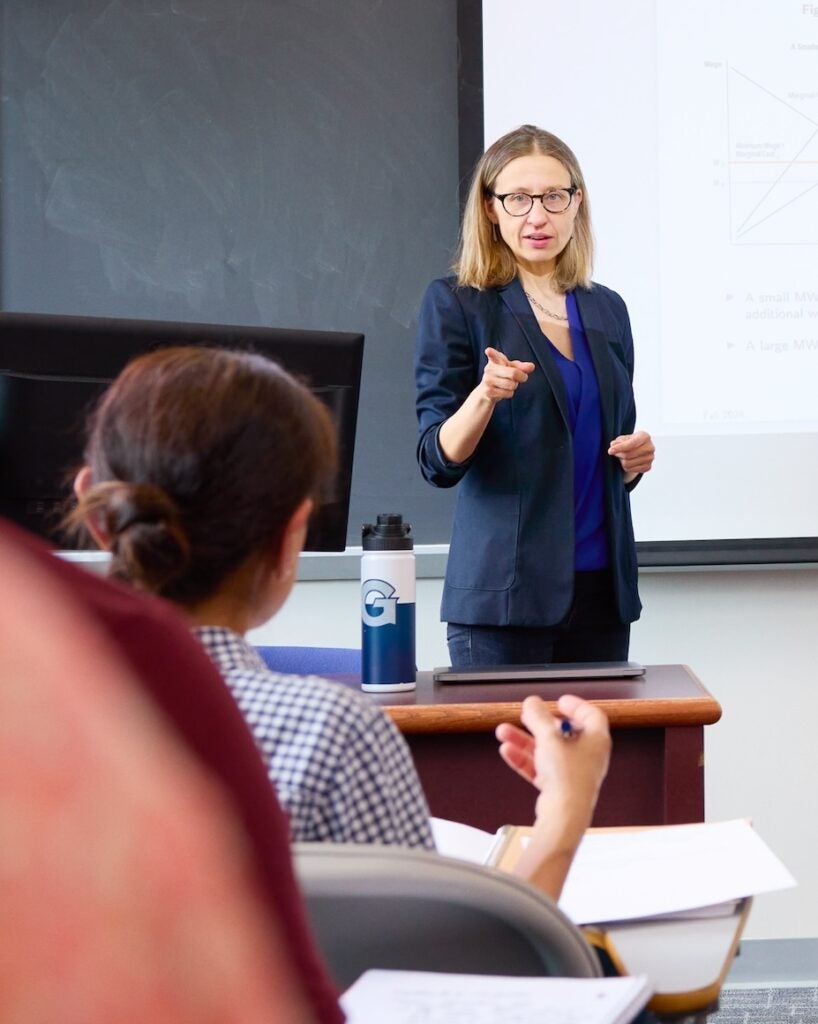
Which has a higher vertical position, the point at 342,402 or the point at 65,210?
the point at 65,210

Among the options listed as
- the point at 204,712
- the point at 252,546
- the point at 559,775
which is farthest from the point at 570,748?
the point at 204,712

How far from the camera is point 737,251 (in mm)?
2711

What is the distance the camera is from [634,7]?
2703mm

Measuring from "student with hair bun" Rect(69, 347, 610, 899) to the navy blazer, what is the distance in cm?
102

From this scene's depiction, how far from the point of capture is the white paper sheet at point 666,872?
34.7 inches

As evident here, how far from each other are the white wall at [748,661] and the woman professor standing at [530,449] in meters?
0.70

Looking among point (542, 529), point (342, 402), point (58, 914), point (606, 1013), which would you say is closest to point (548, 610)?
point (542, 529)

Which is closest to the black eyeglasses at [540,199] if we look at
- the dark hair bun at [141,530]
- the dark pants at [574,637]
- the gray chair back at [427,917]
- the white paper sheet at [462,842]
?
the dark pants at [574,637]

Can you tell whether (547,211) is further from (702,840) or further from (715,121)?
(702,840)

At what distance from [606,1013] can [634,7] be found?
97.6 inches

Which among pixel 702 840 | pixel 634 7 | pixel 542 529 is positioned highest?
pixel 634 7

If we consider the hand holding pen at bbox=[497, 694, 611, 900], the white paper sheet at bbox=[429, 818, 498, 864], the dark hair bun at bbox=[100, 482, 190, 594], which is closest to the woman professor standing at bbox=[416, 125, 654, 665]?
the white paper sheet at bbox=[429, 818, 498, 864]

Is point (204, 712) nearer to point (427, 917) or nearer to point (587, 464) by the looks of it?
point (427, 917)

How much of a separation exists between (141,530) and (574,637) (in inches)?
49.3
